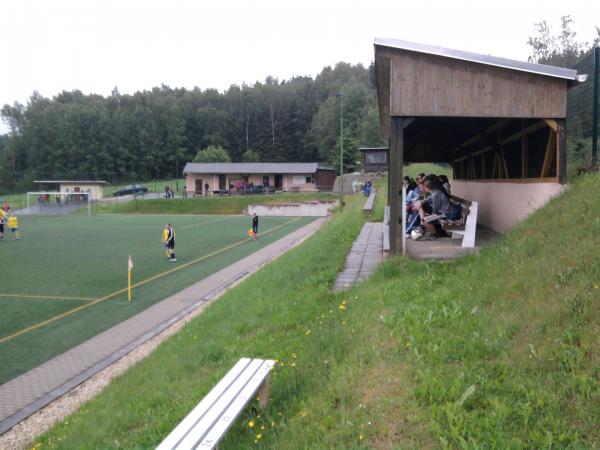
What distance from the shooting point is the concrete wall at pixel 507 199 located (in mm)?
8625

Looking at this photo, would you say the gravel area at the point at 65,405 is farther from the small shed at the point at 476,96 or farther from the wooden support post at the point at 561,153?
the wooden support post at the point at 561,153

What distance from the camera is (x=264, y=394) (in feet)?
15.7

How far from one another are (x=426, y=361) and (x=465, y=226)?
5949 mm

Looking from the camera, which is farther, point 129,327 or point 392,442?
point 129,327

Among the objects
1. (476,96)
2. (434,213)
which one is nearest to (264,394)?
(476,96)

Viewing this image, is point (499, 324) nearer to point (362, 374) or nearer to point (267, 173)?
point (362, 374)

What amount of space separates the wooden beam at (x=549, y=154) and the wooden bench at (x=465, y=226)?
4.14ft

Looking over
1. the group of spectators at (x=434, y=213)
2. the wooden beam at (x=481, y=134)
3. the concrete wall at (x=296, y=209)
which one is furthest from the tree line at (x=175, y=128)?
the group of spectators at (x=434, y=213)

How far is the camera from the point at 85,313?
13.1 meters

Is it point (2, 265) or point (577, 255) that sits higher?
point (577, 255)

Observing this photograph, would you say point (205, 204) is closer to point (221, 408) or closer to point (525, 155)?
point (525, 155)

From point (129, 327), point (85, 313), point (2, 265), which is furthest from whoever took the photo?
point (2, 265)

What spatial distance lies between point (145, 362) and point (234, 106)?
11219cm

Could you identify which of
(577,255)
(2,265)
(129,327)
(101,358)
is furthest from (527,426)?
(2,265)
